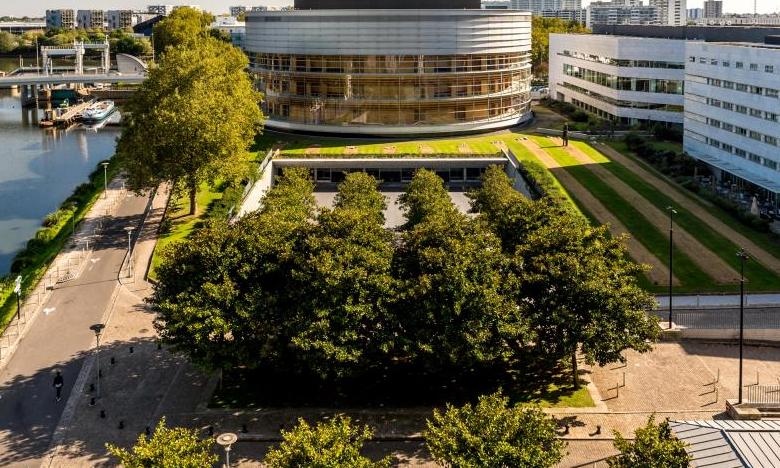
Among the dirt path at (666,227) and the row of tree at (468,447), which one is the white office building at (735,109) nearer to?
the dirt path at (666,227)

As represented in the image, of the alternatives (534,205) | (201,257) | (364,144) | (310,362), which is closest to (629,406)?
(534,205)

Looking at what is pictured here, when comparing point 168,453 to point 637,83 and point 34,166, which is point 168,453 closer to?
point 34,166

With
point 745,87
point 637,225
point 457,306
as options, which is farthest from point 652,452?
point 745,87

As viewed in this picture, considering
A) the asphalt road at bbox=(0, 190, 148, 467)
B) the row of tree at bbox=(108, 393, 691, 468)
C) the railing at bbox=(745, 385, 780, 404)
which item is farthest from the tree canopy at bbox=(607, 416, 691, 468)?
the asphalt road at bbox=(0, 190, 148, 467)

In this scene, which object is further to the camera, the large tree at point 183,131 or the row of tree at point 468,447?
the large tree at point 183,131

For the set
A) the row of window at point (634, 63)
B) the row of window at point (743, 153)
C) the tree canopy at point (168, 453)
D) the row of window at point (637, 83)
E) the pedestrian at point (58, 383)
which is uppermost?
the row of window at point (634, 63)

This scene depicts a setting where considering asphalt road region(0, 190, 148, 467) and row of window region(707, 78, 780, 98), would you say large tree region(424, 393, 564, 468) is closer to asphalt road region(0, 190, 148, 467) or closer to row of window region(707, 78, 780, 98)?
asphalt road region(0, 190, 148, 467)

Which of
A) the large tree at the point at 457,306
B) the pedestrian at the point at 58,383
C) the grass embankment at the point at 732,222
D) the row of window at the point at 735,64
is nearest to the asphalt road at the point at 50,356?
the pedestrian at the point at 58,383
